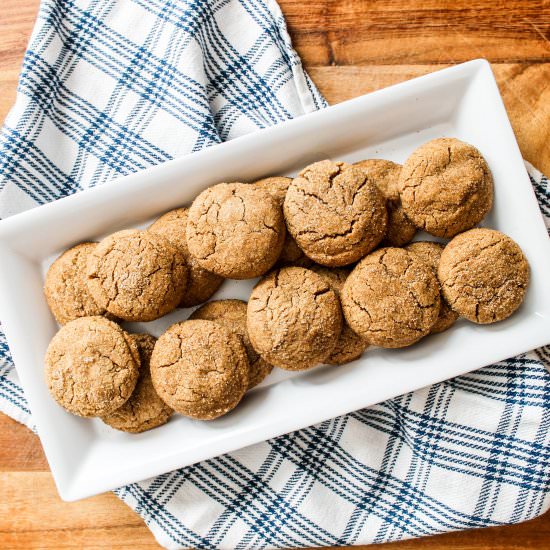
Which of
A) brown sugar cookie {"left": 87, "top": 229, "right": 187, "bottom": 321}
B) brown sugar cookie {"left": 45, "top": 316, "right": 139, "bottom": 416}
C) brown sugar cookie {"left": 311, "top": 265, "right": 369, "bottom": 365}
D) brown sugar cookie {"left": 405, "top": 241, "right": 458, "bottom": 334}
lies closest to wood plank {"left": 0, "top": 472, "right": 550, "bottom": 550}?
brown sugar cookie {"left": 45, "top": 316, "right": 139, "bottom": 416}

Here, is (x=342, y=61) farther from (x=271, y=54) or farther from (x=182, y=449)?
(x=182, y=449)

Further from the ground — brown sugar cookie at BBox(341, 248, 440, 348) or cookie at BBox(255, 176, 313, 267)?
cookie at BBox(255, 176, 313, 267)

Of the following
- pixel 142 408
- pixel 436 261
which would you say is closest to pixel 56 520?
pixel 142 408

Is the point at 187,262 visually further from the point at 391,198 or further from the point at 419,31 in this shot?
the point at 419,31

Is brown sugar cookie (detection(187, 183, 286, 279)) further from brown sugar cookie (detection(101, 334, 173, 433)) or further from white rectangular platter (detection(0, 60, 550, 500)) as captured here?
brown sugar cookie (detection(101, 334, 173, 433))

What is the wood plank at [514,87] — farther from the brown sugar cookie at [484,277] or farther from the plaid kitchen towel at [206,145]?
the brown sugar cookie at [484,277]

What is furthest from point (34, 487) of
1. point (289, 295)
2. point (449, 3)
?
point (449, 3)
